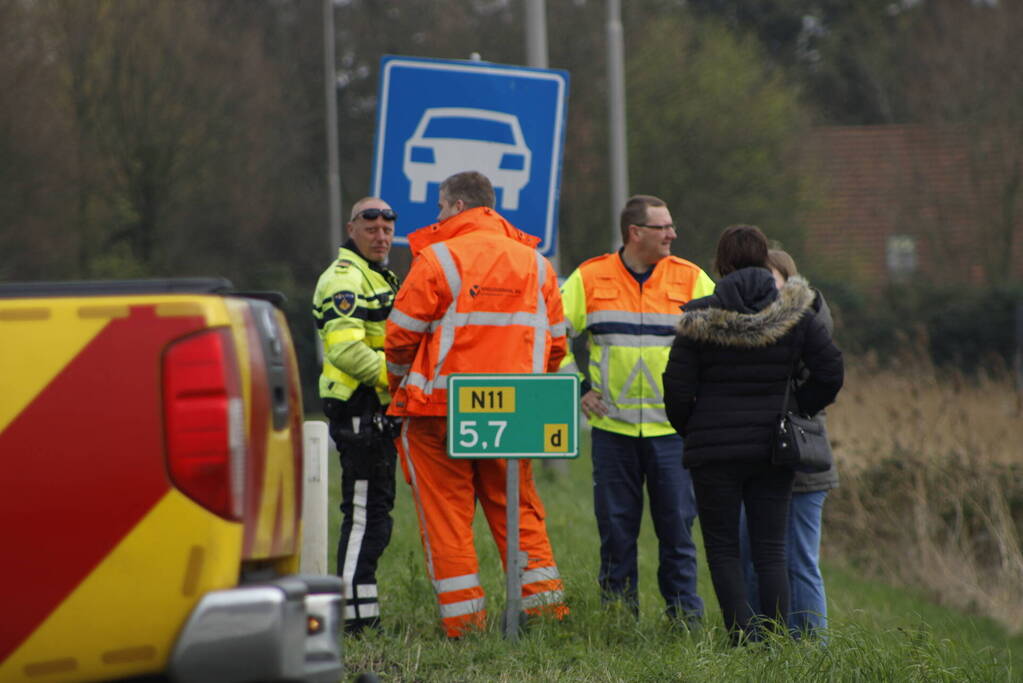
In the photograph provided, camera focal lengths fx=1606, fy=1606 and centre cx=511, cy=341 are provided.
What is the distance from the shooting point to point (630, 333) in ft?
24.3

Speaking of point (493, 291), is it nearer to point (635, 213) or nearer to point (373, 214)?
point (373, 214)

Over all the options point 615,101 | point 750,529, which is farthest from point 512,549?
point 615,101

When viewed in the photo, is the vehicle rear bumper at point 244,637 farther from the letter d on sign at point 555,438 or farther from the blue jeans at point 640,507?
the blue jeans at point 640,507

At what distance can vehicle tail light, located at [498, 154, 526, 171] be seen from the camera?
342 inches

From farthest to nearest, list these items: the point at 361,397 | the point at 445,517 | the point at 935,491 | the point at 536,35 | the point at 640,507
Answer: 1. the point at 536,35
2. the point at 935,491
3. the point at 640,507
4. the point at 361,397
5. the point at 445,517

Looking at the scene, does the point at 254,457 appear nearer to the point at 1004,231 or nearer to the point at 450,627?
the point at 450,627

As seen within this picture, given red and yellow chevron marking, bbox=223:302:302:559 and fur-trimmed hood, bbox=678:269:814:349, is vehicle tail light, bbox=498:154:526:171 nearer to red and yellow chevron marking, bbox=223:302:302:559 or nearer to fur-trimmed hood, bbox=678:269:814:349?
fur-trimmed hood, bbox=678:269:814:349

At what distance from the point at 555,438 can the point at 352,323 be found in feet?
3.61

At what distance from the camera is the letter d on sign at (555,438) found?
648 centimetres

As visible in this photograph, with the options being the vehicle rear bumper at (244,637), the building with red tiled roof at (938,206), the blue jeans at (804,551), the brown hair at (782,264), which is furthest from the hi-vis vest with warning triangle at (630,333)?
the building with red tiled roof at (938,206)

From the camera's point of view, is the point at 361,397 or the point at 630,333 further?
the point at 630,333

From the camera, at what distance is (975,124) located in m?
34.1

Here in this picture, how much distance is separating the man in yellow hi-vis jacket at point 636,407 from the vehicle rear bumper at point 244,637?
12.7 feet

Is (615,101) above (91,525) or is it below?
above
